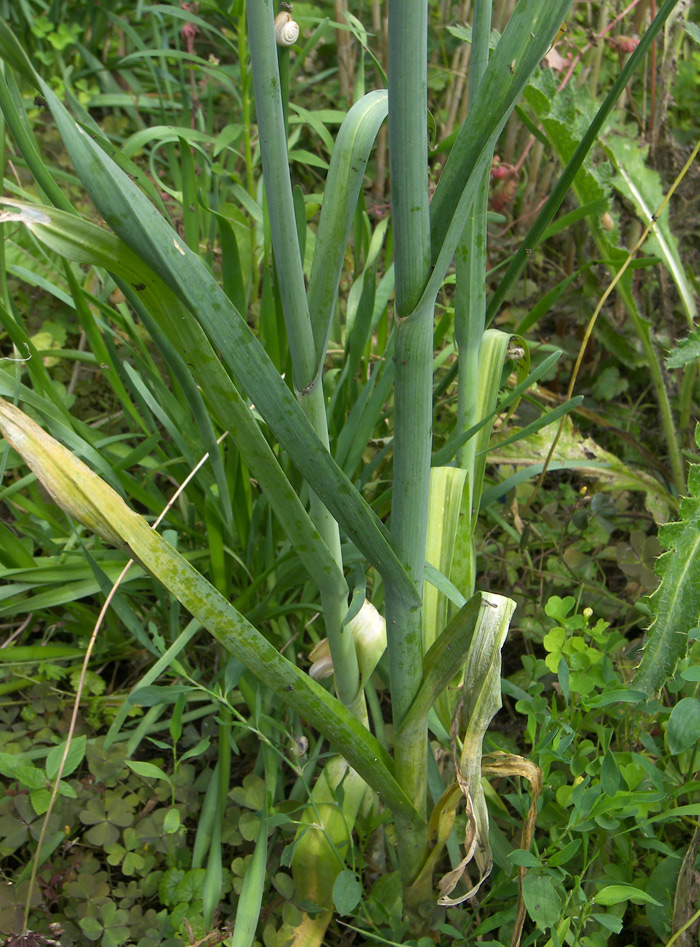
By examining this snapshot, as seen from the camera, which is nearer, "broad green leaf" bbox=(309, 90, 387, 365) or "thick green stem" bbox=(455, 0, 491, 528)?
"broad green leaf" bbox=(309, 90, 387, 365)

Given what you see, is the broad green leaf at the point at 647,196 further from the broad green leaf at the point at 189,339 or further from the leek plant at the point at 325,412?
the broad green leaf at the point at 189,339

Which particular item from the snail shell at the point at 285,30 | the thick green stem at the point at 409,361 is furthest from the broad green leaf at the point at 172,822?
the snail shell at the point at 285,30

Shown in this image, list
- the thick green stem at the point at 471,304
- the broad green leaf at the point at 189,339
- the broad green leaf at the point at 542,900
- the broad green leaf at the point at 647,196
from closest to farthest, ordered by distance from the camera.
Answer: the broad green leaf at the point at 189,339 → the broad green leaf at the point at 542,900 → the thick green stem at the point at 471,304 → the broad green leaf at the point at 647,196

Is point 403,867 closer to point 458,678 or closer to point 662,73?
point 458,678

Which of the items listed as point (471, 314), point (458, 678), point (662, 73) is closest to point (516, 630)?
point (458, 678)

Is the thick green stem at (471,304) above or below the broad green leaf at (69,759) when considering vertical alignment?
above

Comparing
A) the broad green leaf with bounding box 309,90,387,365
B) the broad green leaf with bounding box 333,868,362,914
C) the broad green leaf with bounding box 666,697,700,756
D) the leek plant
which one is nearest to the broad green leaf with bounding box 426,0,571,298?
the leek plant

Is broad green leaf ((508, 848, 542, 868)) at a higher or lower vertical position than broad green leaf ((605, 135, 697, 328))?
lower

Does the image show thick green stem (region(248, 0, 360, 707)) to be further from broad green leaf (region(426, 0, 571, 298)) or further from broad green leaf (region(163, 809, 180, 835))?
broad green leaf (region(163, 809, 180, 835))
